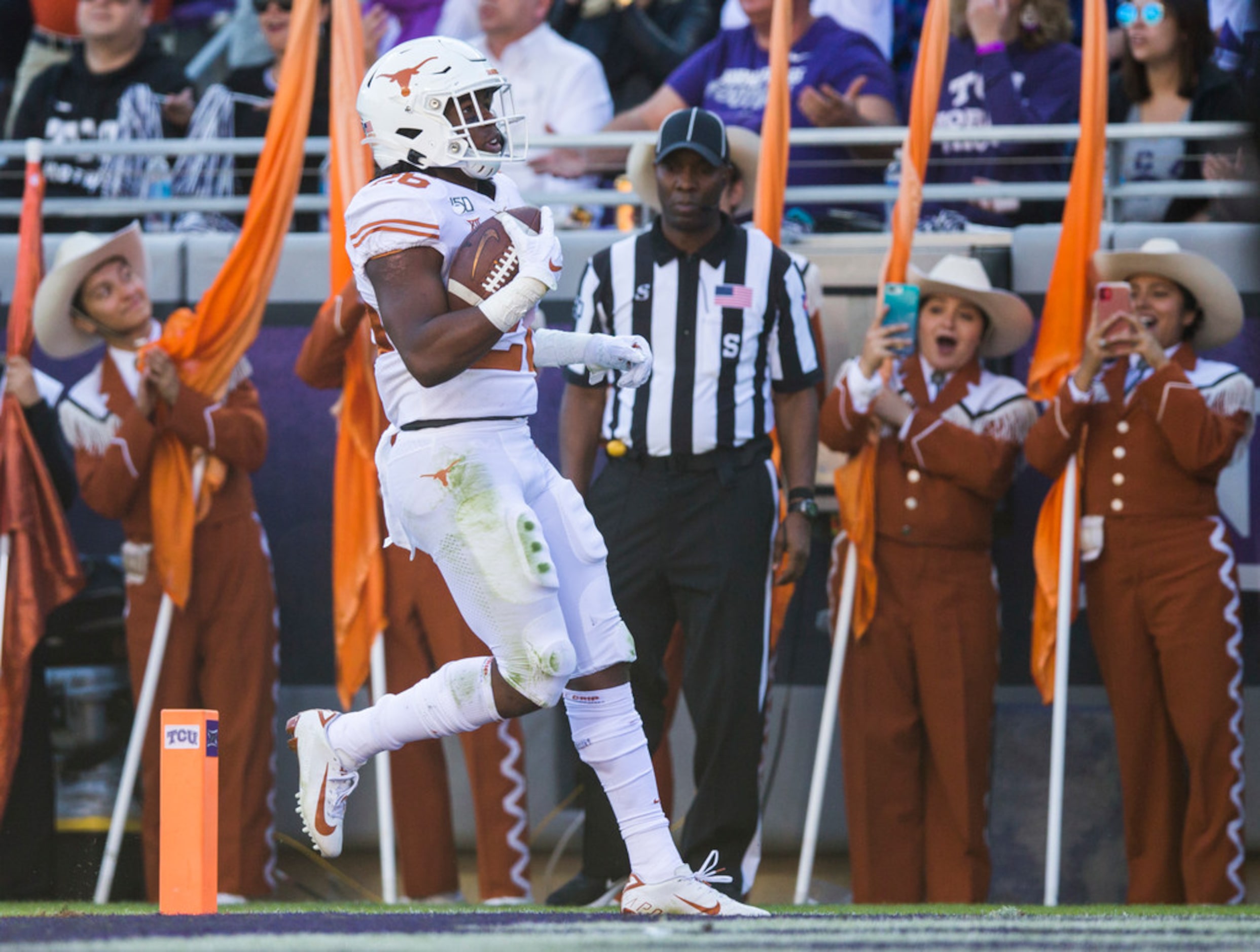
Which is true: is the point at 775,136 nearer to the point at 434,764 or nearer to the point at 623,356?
the point at 623,356

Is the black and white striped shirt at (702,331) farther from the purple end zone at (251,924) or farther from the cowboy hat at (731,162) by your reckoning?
the purple end zone at (251,924)

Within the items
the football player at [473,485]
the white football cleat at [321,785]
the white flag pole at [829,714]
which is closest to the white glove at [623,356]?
the football player at [473,485]

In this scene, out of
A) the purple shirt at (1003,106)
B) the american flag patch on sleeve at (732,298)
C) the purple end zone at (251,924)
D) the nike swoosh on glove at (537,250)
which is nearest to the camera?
the purple end zone at (251,924)

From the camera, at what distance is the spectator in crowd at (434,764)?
624 cm

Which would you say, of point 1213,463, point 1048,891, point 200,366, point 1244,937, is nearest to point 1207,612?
point 1213,463

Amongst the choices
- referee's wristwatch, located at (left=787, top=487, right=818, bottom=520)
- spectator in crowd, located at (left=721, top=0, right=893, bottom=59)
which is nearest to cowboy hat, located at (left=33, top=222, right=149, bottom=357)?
spectator in crowd, located at (left=721, top=0, right=893, bottom=59)

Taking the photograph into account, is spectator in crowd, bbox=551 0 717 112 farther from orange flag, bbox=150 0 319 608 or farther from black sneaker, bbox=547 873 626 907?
black sneaker, bbox=547 873 626 907

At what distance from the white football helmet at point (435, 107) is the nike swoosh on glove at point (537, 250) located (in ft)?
0.61

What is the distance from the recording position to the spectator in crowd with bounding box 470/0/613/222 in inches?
291

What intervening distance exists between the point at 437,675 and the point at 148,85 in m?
4.40

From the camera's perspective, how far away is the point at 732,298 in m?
5.42

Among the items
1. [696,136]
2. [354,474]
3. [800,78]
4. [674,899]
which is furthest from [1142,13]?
[674,899]

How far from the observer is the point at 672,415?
17.5 feet

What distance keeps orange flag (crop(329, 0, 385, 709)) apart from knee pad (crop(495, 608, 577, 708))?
7.69ft
